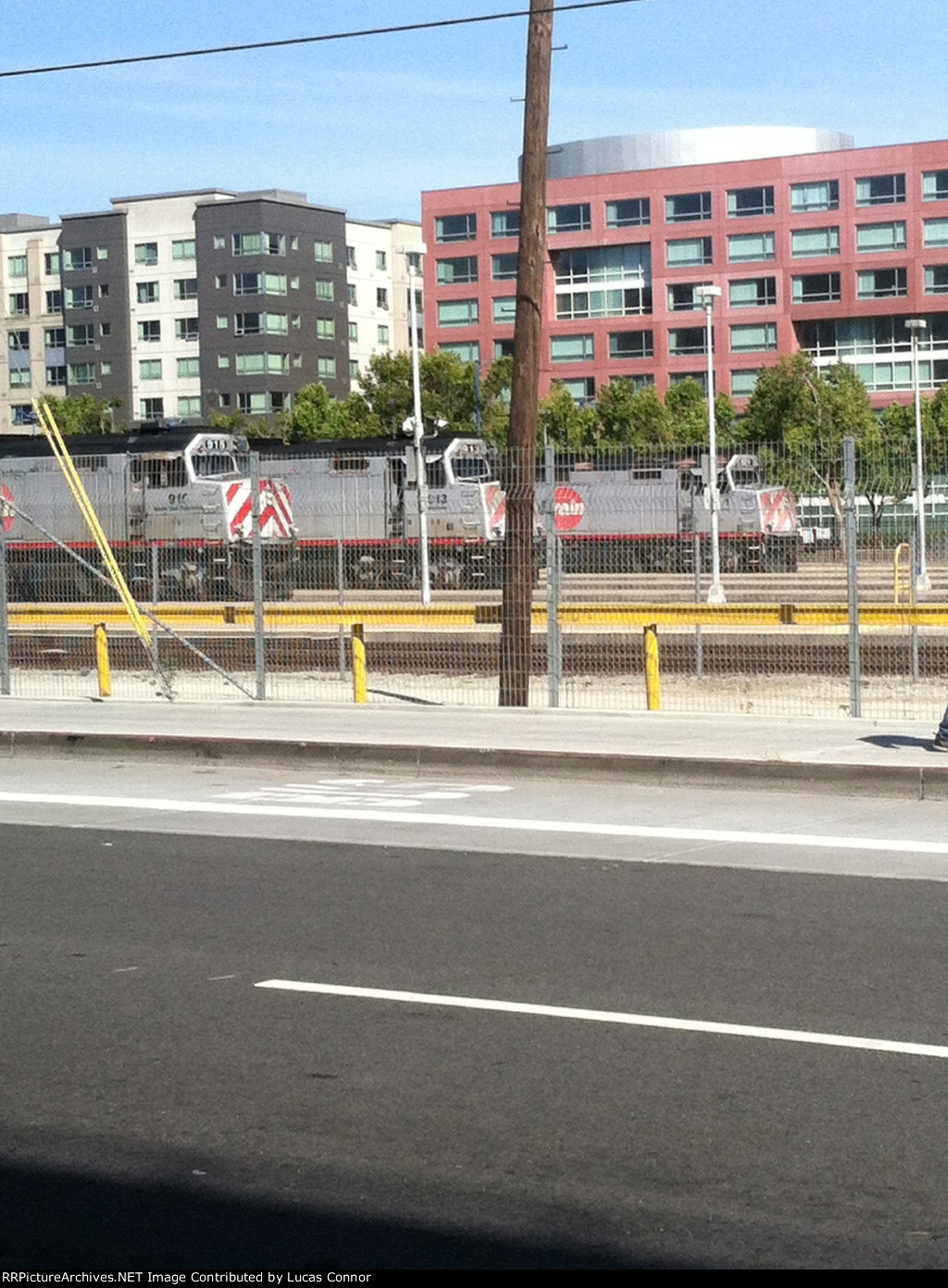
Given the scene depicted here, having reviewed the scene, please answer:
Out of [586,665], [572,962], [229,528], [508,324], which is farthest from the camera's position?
[508,324]

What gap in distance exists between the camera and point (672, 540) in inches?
1272

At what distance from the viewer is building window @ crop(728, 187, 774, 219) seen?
261 feet

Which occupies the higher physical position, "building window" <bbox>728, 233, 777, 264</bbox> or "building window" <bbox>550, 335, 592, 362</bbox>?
"building window" <bbox>728, 233, 777, 264</bbox>

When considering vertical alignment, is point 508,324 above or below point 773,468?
above

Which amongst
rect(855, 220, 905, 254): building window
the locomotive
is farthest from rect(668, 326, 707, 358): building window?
the locomotive

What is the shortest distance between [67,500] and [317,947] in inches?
1327

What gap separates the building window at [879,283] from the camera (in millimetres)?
78250

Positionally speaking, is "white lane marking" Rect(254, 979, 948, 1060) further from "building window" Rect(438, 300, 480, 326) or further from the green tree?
the green tree

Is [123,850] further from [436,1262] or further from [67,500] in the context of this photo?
[67,500]

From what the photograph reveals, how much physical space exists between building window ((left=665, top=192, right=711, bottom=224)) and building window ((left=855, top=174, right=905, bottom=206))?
22.9 ft

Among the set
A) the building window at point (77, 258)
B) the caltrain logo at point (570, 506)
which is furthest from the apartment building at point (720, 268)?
the caltrain logo at point (570, 506)

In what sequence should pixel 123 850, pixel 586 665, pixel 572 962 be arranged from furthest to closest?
pixel 586 665
pixel 123 850
pixel 572 962

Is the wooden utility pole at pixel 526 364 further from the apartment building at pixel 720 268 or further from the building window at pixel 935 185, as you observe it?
the building window at pixel 935 185

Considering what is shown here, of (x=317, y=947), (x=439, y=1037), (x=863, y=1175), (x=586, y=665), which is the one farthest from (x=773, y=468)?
(x=863, y=1175)
